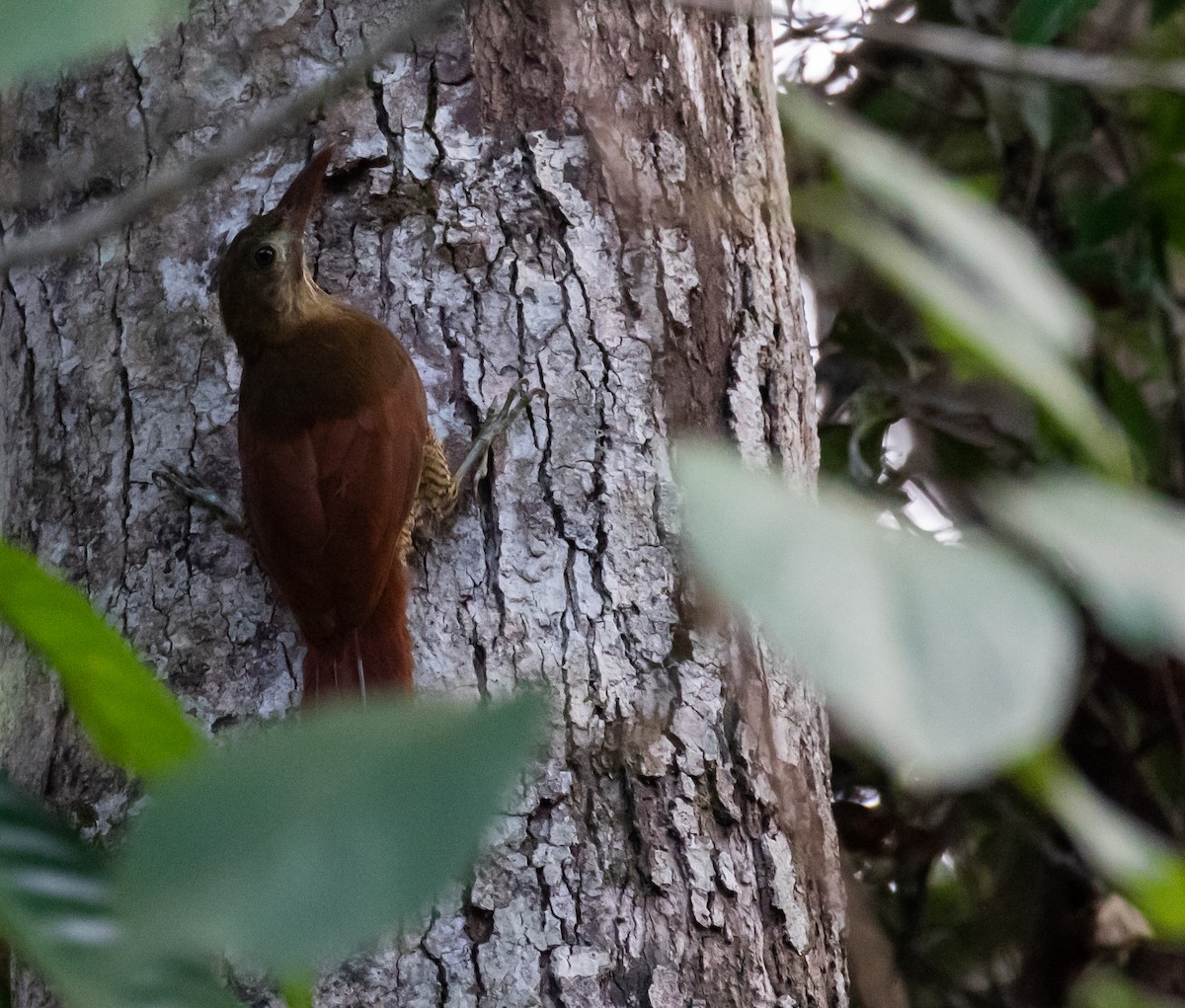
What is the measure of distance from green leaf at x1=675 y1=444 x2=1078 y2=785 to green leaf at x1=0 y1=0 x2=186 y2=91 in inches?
9.6

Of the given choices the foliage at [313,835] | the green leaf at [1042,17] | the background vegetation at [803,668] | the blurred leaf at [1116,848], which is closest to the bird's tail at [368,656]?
the background vegetation at [803,668]

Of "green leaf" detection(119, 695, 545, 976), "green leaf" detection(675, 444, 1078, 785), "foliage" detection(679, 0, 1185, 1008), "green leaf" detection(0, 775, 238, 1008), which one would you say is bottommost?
"foliage" detection(679, 0, 1185, 1008)

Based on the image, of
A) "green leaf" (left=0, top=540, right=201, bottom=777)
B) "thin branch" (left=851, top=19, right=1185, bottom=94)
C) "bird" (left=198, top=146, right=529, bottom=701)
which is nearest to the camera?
"green leaf" (left=0, top=540, right=201, bottom=777)

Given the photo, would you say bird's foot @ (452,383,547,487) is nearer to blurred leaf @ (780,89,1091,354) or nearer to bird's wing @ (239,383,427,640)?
bird's wing @ (239,383,427,640)

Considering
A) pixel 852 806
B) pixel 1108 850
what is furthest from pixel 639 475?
pixel 852 806

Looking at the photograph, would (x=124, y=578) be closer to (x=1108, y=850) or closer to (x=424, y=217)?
(x=424, y=217)

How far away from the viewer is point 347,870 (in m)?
0.42

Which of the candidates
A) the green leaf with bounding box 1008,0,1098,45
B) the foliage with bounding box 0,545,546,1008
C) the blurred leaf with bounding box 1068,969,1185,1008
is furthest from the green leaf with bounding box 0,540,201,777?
the blurred leaf with bounding box 1068,969,1185,1008

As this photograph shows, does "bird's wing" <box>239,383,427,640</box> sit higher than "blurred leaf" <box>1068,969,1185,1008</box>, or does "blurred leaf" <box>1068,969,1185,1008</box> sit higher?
"bird's wing" <box>239,383,427,640</box>

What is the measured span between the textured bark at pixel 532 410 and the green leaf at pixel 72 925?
0.85 metres

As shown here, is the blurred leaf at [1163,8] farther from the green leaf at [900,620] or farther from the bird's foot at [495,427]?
the green leaf at [900,620]

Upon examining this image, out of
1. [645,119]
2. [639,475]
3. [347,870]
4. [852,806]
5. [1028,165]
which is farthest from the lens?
[1028,165]

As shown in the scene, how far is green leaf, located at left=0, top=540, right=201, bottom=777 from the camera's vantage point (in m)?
0.70

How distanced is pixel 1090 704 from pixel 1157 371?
722 mm
